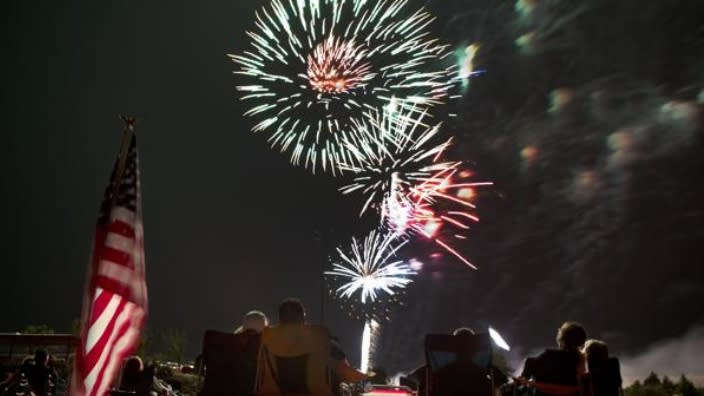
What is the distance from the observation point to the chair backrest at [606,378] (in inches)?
203

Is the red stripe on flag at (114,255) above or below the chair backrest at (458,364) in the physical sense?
above

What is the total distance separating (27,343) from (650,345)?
206 ft

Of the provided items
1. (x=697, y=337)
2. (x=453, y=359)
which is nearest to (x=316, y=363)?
(x=453, y=359)

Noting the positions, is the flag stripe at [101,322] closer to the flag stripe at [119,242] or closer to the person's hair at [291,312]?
the flag stripe at [119,242]

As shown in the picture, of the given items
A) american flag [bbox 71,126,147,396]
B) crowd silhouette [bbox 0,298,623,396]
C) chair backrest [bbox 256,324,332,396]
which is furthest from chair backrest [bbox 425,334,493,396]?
american flag [bbox 71,126,147,396]

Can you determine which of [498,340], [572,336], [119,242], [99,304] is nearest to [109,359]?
[99,304]

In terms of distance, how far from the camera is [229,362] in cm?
573

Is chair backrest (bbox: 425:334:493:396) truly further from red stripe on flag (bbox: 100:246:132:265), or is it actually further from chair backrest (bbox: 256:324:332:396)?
red stripe on flag (bbox: 100:246:132:265)

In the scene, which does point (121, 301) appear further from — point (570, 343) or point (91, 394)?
point (570, 343)

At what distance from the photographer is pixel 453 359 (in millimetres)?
6051

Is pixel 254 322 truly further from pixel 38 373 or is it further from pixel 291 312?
pixel 38 373

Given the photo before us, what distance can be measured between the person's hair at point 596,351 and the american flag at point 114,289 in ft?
14.3

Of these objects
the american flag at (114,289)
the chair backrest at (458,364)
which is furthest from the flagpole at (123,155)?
the chair backrest at (458,364)

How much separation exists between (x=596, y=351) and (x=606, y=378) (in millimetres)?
286
